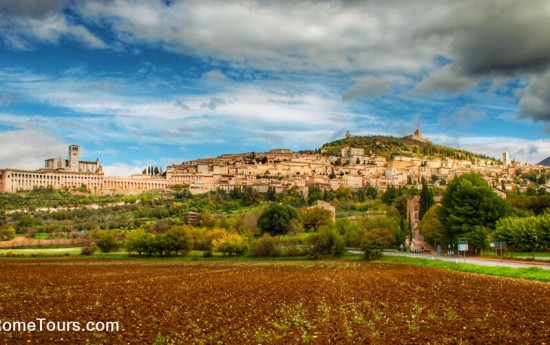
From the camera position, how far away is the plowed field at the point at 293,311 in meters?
13.7

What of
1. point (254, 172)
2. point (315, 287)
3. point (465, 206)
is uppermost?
point (254, 172)

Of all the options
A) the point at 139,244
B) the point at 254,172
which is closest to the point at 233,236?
the point at 139,244

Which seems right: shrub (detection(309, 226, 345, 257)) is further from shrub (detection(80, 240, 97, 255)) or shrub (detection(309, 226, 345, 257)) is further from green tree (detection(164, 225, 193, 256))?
shrub (detection(80, 240, 97, 255))

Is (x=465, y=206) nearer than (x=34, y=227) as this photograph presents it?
Yes

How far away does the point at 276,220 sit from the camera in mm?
76312

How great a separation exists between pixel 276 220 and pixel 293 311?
58423 mm

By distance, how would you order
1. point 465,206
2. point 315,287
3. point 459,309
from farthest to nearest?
point 465,206, point 315,287, point 459,309

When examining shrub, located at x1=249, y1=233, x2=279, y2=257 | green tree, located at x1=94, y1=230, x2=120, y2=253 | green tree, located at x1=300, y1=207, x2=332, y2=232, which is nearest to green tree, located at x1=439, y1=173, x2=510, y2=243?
shrub, located at x1=249, y1=233, x2=279, y2=257

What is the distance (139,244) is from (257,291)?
4269 cm

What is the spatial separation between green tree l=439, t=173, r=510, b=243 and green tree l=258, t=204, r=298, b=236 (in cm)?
2960

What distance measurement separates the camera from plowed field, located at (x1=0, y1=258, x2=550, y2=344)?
1368cm

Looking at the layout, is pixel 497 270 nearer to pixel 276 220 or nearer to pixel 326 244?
pixel 326 244

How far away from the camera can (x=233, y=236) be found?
212ft

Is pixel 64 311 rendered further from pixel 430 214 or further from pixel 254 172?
pixel 254 172
